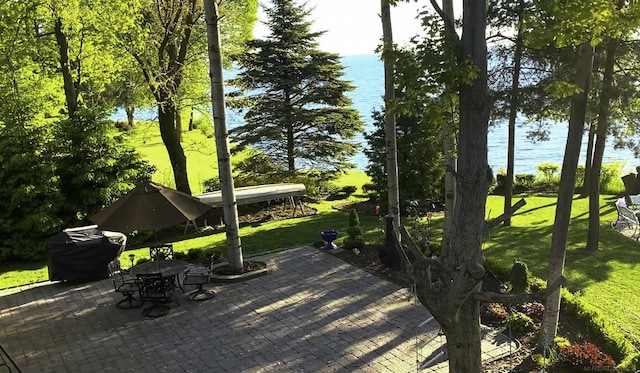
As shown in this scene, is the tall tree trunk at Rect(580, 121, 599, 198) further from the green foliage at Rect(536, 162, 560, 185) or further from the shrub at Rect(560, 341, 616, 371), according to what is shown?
the shrub at Rect(560, 341, 616, 371)

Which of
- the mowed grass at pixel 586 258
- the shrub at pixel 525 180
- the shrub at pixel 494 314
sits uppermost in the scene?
the shrub at pixel 525 180

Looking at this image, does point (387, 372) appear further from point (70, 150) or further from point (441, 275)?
point (70, 150)

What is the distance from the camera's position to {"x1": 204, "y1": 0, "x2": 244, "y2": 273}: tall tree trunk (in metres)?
10.7

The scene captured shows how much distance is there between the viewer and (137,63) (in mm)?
17172

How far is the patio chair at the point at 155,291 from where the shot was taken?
958 cm

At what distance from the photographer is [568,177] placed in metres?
7.34

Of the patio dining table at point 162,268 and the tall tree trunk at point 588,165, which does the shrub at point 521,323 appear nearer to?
the patio dining table at point 162,268

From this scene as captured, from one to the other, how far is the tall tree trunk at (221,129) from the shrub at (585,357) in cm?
686

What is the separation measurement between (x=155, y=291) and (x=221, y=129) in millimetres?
3660

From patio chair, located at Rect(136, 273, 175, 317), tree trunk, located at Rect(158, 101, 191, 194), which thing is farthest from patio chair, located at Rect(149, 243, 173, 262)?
tree trunk, located at Rect(158, 101, 191, 194)

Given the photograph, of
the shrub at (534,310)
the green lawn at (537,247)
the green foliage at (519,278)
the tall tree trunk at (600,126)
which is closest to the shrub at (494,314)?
the shrub at (534,310)

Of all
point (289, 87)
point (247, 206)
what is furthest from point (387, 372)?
point (289, 87)

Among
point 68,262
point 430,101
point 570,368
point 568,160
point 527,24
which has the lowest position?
point 570,368

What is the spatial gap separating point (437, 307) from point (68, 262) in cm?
930
